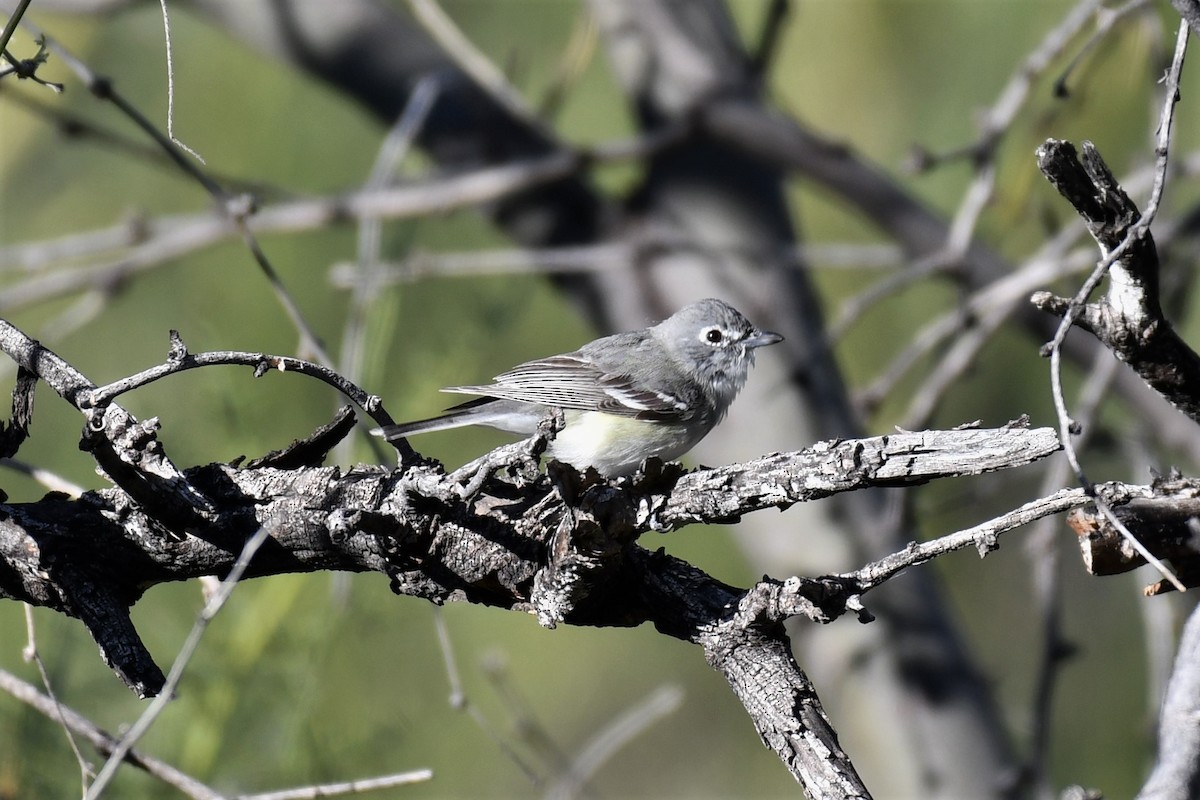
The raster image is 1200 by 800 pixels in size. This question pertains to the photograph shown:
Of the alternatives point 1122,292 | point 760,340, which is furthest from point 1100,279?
point 760,340

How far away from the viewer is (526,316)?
5344 millimetres

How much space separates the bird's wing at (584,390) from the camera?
290cm

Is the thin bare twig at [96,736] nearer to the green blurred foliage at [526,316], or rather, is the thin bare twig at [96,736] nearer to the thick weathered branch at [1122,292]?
the thick weathered branch at [1122,292]

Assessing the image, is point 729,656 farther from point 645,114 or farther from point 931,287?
point 931,287

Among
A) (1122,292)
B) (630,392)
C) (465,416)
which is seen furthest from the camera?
(630,392)

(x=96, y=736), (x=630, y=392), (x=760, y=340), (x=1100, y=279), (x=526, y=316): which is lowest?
(x=1100, y=279)

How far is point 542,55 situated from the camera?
5.87 metres

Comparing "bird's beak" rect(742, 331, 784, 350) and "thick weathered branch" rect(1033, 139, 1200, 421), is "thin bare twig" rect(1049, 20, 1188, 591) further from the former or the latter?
"bird's beak" rect(742, 331, 784, 350)

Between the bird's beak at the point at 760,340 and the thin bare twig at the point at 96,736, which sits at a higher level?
the bird's beak at the point at 760,340

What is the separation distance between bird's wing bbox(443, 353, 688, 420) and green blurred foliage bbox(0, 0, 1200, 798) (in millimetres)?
570

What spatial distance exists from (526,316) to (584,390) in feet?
7.85

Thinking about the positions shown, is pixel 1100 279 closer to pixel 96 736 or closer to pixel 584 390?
pixel 96 736

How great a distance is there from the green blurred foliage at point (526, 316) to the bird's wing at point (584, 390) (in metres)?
0.57

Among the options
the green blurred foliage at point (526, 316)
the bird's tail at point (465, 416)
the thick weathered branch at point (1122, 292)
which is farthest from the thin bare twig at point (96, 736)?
the green blurred foliage at point (526, 316)
